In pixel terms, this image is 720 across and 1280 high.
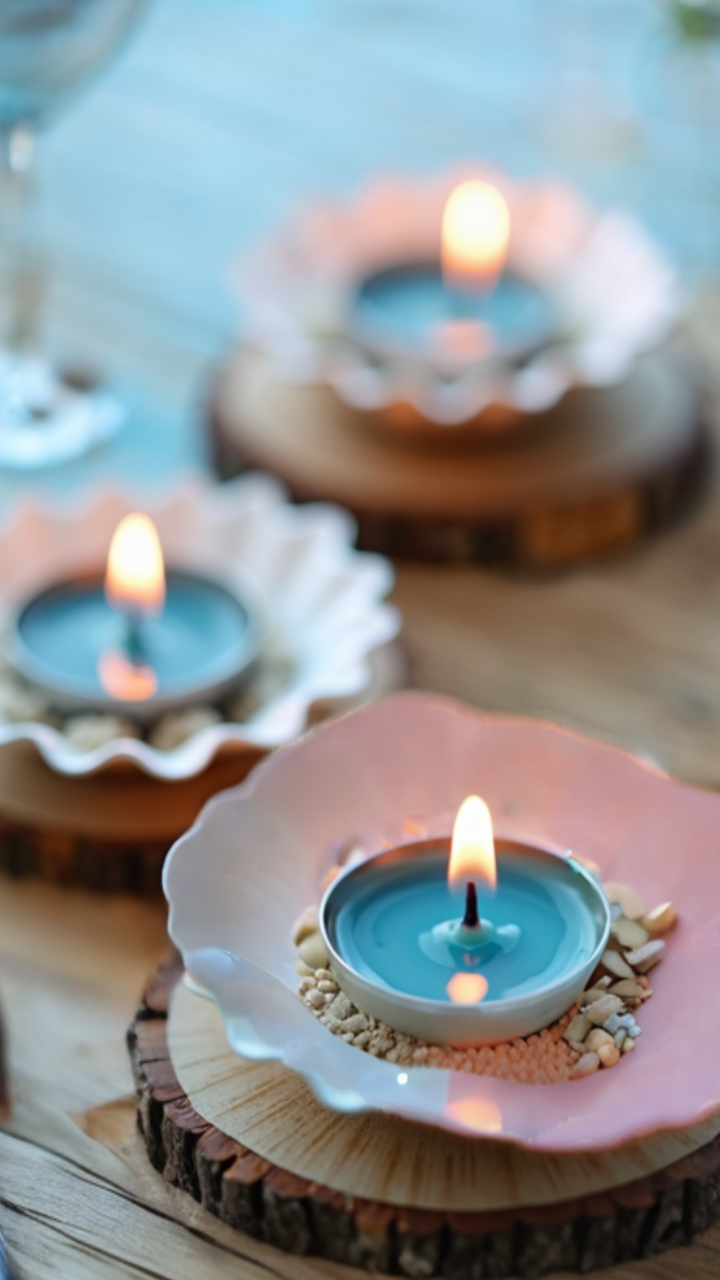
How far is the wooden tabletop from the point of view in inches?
27.2

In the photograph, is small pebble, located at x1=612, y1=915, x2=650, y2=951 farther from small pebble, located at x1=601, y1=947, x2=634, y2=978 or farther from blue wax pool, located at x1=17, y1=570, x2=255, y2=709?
blue wax pool, located at x1=17, y1=570, x2=255, y2=709

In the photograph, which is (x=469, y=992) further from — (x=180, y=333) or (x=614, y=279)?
(x=180, y=333)

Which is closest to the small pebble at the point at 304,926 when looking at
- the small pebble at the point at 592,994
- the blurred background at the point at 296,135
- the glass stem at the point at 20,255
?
the small pebble at the point at 592,994

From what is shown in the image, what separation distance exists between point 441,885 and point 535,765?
79 mm

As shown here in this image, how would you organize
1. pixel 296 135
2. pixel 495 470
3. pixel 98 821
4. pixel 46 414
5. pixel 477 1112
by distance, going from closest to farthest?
pixel 477 1112 < pixel 98 821 < pixel 495 470 < pixel 46 414 < pixel 296 135

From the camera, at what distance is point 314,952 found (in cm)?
68

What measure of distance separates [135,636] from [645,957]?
35 cm

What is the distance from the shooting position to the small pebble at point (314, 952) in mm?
Answer: 681

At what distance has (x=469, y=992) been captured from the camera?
650mm

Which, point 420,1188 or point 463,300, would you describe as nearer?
point 420,1188

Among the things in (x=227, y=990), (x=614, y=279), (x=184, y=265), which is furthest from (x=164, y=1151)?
(x=184, y=265)

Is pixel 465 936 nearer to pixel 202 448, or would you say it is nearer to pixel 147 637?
pixel 147 637

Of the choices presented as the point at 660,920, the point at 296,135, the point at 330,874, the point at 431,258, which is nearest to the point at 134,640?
the point at 330,874

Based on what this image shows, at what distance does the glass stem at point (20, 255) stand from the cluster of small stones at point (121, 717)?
1.33 feet
